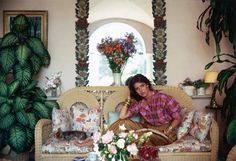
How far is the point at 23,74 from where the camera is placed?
152 inches

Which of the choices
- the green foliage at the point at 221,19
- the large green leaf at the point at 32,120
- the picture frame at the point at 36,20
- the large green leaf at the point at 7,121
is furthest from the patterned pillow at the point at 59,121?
the green foliage at the point at 221,19

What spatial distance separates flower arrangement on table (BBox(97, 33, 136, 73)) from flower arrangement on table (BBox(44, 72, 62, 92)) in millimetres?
645

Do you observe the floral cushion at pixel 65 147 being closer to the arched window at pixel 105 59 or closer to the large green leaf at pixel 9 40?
the arched window at pixel 105 59

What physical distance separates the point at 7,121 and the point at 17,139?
0.78 ft

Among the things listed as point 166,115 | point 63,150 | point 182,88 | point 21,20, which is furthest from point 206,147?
point 21,20

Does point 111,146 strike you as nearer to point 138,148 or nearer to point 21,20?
point 138,148

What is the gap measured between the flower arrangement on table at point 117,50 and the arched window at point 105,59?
0.09 m

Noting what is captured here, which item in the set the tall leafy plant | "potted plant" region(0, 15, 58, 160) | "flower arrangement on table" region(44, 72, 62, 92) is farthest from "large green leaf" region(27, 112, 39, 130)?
the tall leafy plant

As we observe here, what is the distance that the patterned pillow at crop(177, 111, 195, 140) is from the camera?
3537 mm

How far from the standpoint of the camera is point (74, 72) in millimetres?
4375

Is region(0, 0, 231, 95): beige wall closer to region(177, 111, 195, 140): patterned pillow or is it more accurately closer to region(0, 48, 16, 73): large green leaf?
region(0, 48, 16, 73): large green leaf

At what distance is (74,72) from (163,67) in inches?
46.6

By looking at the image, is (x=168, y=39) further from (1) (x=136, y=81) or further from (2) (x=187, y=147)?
(2) (x=187, y=147)

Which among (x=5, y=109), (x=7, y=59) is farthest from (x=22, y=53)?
(x=5, y=109)
